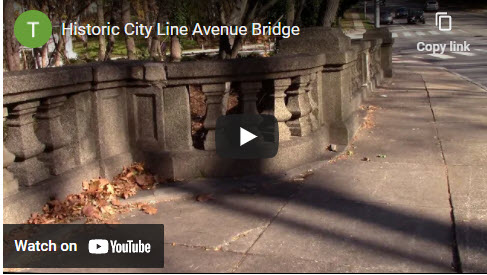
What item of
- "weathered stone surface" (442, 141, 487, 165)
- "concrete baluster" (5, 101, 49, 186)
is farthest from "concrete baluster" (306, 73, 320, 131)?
"concrete baluster" (5, 101, 49, 186)

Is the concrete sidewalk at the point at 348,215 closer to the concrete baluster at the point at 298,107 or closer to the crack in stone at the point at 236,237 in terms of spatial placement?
the crack in stone at the point at 236,237

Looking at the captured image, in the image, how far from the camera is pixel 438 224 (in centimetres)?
449

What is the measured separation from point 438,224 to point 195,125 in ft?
25.5

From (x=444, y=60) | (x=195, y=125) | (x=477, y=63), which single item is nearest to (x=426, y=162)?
(x=195, y=125)

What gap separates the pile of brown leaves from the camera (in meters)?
4.69

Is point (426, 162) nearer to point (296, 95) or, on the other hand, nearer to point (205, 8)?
point (296, 95)

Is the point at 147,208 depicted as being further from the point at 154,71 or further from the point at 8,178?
the point at 154,71

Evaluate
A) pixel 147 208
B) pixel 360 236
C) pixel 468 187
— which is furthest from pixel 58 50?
pixel 360 236

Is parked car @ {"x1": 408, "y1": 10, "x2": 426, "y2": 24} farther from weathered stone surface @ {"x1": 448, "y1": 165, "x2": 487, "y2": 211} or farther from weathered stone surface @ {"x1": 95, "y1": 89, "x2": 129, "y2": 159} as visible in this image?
weathered stone surface @ {"x1": 95, "y1": 89, "x2": 129, "y2": 159}

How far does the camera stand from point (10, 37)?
11.8 metres

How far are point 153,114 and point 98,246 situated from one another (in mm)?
1883

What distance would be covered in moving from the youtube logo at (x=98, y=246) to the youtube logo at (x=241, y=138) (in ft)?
6.26

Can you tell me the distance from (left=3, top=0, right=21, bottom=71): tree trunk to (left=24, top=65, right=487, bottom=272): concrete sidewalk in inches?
295

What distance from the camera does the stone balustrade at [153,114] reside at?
4.59 metres
